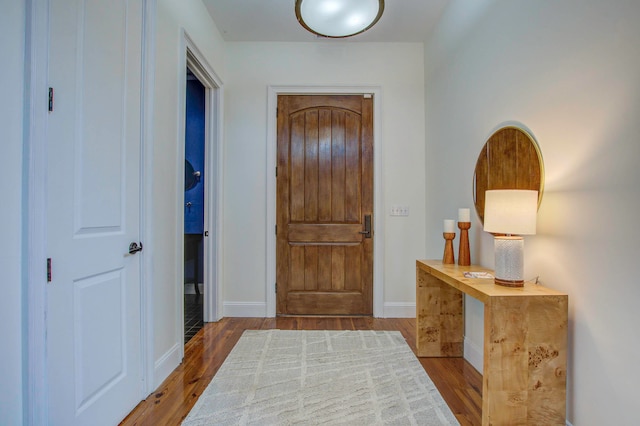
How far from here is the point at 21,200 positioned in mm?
1088

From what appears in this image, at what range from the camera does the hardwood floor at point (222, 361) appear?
65.8 inches

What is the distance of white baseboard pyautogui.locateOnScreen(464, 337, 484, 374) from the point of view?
213cm

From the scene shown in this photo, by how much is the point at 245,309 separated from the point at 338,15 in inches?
107

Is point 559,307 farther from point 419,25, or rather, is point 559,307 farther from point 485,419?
point 419,25

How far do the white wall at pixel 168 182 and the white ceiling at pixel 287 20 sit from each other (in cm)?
49

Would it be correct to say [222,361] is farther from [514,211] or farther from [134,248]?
[514,211]

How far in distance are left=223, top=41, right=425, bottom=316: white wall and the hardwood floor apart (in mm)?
301

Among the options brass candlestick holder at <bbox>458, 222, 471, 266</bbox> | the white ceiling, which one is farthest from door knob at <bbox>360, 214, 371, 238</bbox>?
the white ceiling

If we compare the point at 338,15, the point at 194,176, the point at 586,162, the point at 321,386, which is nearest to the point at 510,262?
the point at 586,162

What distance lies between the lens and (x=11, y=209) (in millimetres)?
1051

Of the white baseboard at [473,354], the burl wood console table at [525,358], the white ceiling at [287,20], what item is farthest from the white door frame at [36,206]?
the white baseboard at [473,354]

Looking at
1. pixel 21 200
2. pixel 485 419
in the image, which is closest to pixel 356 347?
pixel 485 419

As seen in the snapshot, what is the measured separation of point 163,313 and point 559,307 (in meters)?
2.16

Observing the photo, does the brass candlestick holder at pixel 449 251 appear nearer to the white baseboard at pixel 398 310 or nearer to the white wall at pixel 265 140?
the white wall at pixel 265 140
